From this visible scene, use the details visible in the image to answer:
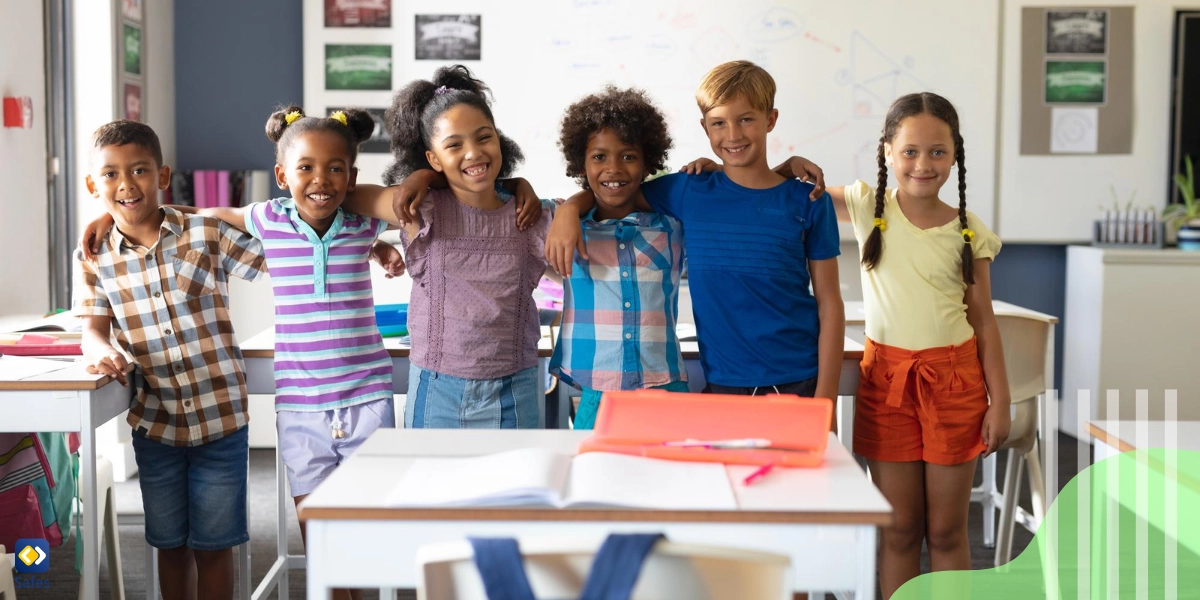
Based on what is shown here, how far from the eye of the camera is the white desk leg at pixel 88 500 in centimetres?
194

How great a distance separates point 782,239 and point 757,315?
147 millimetres

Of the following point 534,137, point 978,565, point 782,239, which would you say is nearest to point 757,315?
point 782,239

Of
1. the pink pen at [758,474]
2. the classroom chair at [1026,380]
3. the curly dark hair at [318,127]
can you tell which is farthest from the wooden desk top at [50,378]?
the classroom chair at [1026,380]

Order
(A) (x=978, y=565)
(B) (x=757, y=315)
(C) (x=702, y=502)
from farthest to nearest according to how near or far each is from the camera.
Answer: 1. (A) (x=978, y=565)
2. (B) (x=757, y=315)
3. (C) (x=702, y=502)

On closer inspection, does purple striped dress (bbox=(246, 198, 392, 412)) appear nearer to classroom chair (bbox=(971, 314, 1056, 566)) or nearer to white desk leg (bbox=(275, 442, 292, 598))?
white desk leg (bbox=(275, 442, 292, 598))

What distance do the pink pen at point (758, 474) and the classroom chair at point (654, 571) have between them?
1.07 ft

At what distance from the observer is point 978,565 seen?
2.93 m

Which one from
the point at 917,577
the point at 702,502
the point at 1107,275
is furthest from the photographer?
the point at 1107,275

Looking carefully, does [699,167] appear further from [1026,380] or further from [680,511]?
[1026,380]

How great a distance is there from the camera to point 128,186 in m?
2.00

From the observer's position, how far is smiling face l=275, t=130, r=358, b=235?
196cm

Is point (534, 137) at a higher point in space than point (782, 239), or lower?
higher

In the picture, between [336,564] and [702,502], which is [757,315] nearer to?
[702,502]

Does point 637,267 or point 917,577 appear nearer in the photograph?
point 637,267
